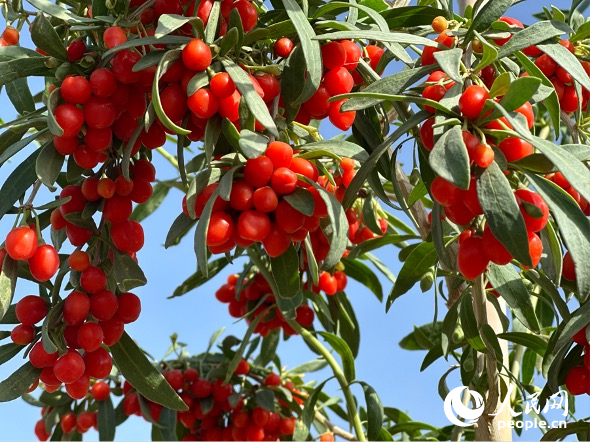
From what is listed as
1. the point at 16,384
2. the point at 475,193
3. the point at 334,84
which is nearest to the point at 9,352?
the point at 16,384

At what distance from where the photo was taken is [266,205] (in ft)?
3.48

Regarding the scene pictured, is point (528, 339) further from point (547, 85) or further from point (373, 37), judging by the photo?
point (373, 37)

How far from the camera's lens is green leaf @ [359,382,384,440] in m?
2.01

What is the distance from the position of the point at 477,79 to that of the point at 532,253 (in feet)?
0.83

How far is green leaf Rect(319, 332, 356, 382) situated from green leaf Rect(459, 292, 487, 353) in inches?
16.9

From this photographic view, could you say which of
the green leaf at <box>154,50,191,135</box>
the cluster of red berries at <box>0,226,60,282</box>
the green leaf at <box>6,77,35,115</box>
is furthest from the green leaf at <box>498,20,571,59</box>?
the green leaf at <box>6,77,35,115</box>

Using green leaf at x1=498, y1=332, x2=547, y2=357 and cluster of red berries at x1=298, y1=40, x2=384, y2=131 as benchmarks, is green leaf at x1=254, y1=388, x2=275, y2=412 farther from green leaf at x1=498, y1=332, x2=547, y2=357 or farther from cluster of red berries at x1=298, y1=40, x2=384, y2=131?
cluster of red berries at x1=298, y1=40, x2=384, y2=131

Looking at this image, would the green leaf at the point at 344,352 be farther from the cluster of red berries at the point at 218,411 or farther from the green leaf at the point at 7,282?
the green leaf at the point at 7,282

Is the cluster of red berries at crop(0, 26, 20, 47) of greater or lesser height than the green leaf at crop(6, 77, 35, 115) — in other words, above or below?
above

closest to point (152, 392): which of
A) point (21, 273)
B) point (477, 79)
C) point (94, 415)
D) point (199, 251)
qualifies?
point (21, 273)

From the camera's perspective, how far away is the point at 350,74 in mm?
1266

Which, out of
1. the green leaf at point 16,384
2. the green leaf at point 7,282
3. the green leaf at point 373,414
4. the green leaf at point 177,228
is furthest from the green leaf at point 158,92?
the green leaf at point 373,414

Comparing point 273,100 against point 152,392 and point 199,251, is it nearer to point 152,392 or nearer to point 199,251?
A: point 199,251

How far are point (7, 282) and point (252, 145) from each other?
48 centimetres
